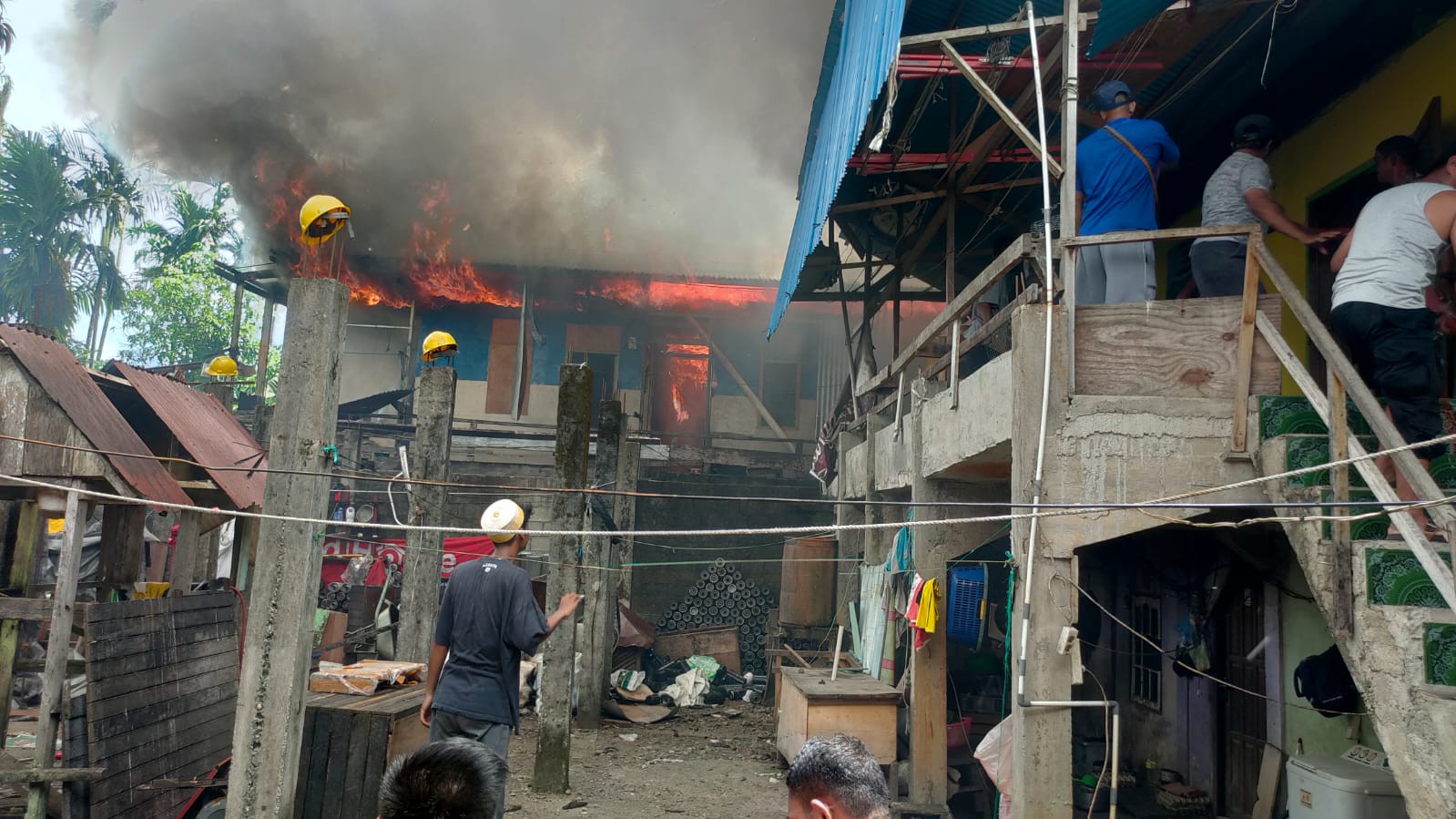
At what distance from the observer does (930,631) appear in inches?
321

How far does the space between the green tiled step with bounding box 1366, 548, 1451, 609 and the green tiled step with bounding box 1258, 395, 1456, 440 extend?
874mm

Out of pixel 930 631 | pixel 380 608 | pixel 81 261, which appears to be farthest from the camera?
pixel 81 261

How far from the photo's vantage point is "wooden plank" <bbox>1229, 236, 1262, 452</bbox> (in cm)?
532

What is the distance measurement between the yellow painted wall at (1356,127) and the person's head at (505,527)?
20.3ft

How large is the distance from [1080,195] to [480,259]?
18372mm

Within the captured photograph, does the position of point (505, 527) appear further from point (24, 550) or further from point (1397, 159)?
point (24, 550)

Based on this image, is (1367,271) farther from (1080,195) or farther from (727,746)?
(727,746)

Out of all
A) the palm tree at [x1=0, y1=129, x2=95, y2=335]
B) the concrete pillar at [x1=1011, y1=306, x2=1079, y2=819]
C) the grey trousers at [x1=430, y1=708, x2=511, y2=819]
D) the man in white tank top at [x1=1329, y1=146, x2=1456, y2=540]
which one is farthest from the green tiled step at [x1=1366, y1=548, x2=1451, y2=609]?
the palm tree at [x1=0, y1=129, x2=95, y2=335]

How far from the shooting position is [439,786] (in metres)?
A: 1.92

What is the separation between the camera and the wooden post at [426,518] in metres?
11.0

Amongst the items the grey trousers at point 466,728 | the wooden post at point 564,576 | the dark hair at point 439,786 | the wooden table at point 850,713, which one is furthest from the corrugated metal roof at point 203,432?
the dark hair at point 439,786

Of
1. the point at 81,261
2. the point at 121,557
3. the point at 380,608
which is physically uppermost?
the point at 81,261

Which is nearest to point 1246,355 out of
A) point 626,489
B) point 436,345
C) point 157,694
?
point 157,694

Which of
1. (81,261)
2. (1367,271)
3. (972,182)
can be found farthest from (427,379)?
(81,261)
